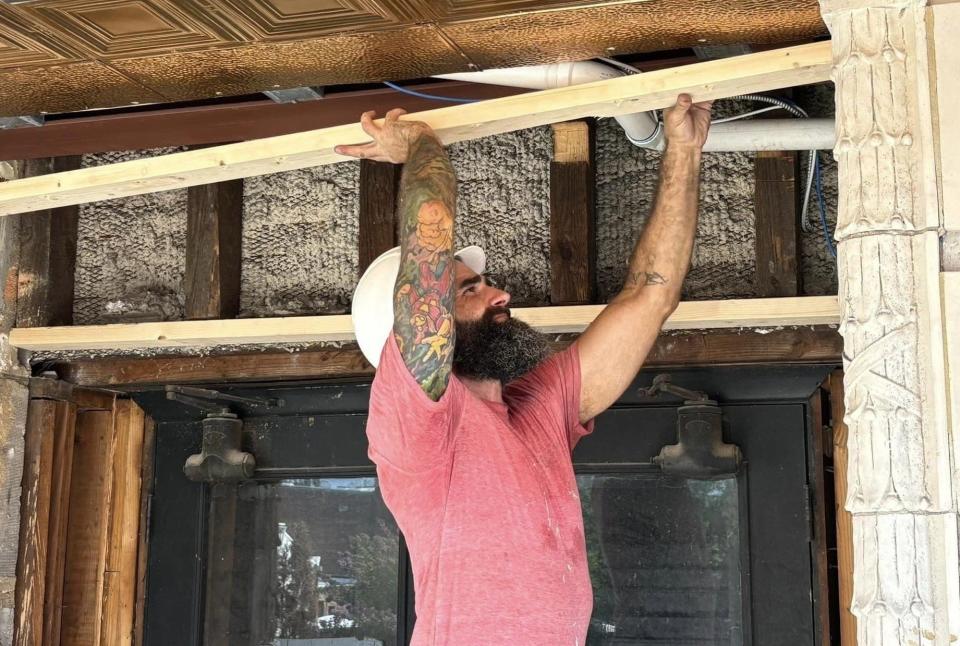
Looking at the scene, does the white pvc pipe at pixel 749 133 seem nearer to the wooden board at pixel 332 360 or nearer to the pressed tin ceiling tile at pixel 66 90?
the wooden board at pixel 332 360

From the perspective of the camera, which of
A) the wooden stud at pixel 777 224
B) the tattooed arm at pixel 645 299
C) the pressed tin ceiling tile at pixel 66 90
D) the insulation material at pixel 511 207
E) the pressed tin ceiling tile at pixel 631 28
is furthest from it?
the insulation material at pixel 511 207

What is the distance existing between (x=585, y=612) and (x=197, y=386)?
167cm

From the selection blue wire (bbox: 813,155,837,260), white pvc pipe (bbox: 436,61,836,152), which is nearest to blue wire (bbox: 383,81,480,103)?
white pvc pipe (bbox: 436,61,836,152)

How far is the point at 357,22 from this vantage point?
2.20 m

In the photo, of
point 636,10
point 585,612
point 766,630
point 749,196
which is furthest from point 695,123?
point 766,630

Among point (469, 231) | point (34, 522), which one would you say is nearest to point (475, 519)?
point (469, 231)

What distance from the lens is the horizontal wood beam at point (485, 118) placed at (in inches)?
76.4

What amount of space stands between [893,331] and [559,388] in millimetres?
991

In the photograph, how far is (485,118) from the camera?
2078 mm

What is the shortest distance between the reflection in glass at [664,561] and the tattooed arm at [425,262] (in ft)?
4.07

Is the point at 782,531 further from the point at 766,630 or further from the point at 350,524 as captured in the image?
the point at 350,524

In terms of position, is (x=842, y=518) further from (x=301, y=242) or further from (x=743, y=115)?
(x=301, y=242)

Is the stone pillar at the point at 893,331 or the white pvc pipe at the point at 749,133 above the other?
the white pvc pipe at the point at 749,133

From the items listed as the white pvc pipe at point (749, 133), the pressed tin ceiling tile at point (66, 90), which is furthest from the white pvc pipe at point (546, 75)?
the pressed tin ceiling tile at point (66, 90)
